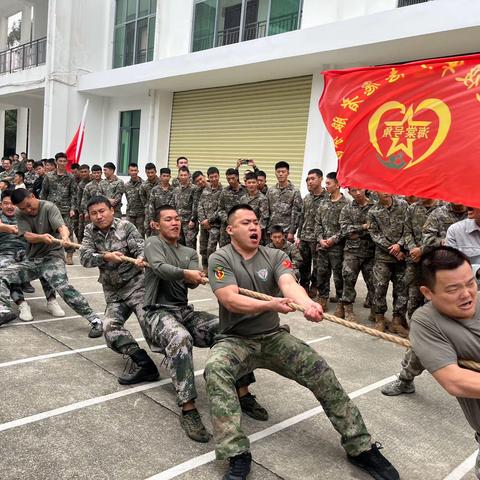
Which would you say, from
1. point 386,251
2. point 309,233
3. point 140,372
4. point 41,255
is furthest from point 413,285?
point 41,255

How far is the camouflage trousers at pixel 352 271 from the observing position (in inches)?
228

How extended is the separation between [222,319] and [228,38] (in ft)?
33.6

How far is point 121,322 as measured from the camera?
4.03 meters

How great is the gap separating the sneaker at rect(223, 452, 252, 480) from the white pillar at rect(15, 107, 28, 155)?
2225 cm

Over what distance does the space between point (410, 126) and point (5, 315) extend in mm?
4157

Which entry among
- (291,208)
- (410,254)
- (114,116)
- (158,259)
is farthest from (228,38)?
(158,259)

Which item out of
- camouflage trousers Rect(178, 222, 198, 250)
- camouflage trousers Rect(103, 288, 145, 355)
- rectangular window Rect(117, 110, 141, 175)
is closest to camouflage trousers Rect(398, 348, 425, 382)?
camouflage trousers Rect(103, 288, 145, 355)

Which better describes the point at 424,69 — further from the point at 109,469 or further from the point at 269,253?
the point at 109,469

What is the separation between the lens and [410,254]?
5.12 m

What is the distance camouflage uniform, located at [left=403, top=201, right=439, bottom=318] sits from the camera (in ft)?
16.9

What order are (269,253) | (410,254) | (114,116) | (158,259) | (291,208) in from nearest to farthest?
(269,253) → (158,259) → (410,254) → (291,208) → (114,116)

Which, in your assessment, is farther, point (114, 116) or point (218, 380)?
point (114, 116)

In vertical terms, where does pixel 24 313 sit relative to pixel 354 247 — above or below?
below

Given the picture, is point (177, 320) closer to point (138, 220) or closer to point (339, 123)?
point (339, 123)
